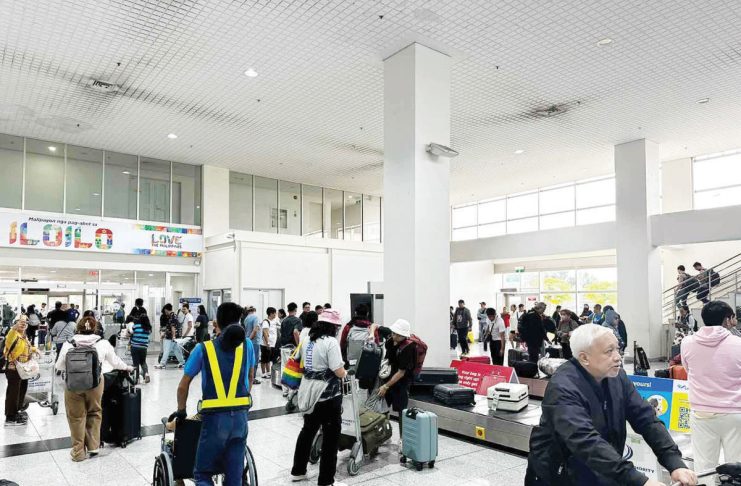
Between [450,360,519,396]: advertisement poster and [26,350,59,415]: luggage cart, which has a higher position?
[450,360,519,396]: advertisement poster

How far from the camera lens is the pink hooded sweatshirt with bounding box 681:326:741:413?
382 cm

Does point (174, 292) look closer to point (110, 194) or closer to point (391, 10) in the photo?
point (110, 194)

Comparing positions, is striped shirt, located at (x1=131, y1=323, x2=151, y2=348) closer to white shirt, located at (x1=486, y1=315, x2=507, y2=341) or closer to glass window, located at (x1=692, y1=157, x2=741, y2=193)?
white shirt, located at (x1=486, y1=315, x2=507, y2=341)

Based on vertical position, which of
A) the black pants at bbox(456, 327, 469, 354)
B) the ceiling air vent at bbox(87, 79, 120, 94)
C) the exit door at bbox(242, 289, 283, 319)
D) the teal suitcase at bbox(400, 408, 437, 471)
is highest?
the ceiling air vent at bbox(87, 79, 120, 94)

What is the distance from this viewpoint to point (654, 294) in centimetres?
1516

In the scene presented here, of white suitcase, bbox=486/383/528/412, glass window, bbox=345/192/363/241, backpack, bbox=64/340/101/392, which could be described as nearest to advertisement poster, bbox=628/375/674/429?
white suitcase, bbox=486/383/528/412

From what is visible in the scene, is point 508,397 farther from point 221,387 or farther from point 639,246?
point 639,246

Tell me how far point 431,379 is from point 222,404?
15.3ft

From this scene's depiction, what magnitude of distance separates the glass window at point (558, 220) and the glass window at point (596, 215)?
1.16 ft

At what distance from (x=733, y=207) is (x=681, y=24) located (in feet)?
25.6

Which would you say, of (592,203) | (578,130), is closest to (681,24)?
(578,130)

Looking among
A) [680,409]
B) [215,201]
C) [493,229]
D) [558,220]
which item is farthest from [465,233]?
[680,409]

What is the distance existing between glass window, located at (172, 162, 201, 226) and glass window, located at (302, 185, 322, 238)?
170 inches

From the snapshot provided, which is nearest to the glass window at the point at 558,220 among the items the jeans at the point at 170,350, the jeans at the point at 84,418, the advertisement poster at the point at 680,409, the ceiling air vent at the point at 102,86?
the jeans at the point at 170,350
